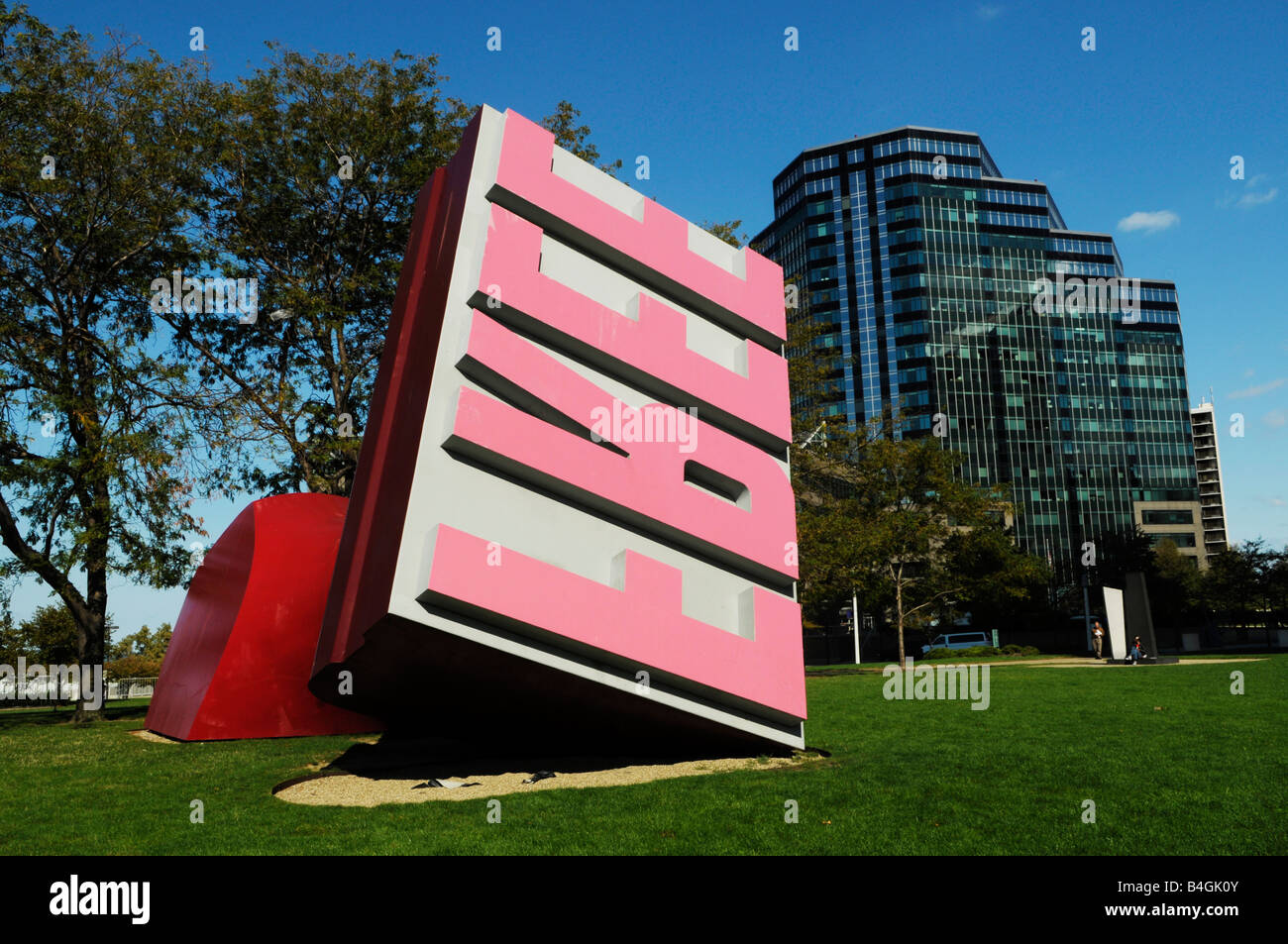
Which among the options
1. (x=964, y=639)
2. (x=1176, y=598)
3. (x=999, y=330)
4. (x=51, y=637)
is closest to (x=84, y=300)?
(x=51, y=637)

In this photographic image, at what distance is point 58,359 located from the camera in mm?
22172

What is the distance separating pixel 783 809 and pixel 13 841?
22.0ft

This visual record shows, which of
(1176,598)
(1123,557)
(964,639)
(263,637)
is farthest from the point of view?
(1123,557)

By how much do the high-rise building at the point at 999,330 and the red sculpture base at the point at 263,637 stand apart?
89661 millimetres

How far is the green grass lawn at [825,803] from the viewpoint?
268 inches

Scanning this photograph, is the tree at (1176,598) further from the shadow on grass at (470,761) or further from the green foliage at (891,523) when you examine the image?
the shadow on grass at (470,761)

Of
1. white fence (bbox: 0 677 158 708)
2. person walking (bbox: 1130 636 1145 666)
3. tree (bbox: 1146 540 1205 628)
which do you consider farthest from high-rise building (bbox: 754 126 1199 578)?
white fence (bbox: 0 677 158 708)

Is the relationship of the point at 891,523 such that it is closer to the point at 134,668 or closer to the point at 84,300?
the point at 84,300

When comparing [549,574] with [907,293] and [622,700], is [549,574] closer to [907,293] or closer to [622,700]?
[622,700]

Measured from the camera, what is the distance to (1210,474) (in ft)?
477

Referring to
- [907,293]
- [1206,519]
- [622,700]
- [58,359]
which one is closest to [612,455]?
[622,700]

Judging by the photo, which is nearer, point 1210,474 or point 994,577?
point 994,577

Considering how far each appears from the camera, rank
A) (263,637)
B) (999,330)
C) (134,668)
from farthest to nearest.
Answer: (999,330), (134,668), (263,637)

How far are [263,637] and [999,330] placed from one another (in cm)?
10328
